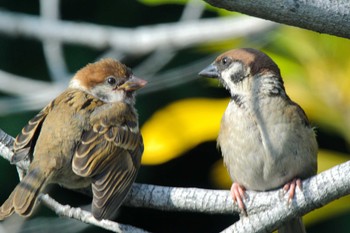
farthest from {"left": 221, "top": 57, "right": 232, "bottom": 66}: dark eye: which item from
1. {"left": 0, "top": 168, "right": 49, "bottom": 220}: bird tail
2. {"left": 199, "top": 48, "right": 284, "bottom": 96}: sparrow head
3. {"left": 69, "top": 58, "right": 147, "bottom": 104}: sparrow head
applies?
{"left": 0, "top": 168, "right": 49, "bottom": 220}: bird tail

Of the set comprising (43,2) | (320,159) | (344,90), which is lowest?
(320,159)

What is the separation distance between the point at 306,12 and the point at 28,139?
5.37ft

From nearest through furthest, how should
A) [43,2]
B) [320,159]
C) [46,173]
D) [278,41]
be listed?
1. [46,173]
2. [320,159]
3. [278,41]
4. [43,2]

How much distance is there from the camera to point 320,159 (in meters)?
4.67

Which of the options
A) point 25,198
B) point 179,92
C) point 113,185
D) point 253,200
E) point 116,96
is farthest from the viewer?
point 179,92

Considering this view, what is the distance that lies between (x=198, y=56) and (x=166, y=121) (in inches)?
76.7

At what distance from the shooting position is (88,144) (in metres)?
4.00

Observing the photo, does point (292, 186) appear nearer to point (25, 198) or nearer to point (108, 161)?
point (108, 161)

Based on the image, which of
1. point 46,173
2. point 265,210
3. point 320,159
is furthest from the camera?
point 320,159

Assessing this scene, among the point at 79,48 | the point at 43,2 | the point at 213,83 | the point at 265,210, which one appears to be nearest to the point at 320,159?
the point at 213,83

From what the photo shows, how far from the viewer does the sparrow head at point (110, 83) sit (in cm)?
439

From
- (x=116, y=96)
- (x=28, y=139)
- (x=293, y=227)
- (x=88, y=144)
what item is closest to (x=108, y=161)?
(x=88, y=144)

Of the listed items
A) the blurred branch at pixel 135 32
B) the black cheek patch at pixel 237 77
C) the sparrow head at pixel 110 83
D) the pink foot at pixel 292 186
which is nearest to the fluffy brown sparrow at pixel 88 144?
the sparrow head at pixel 110 83

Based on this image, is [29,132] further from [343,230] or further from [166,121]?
[343,230]
